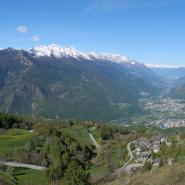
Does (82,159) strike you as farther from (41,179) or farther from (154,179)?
(154,179)

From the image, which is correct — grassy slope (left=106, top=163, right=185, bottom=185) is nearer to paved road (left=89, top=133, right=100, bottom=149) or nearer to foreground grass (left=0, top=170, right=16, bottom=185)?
foreground grass (left=0, top=170, right=16, bottom=185)

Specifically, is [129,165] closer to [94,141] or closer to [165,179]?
[94,141]

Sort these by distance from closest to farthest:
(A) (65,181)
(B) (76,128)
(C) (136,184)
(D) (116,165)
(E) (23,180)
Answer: (C) (136,184) → (A) (65,181) → (E) (23,180) → (D) (116,165) → (B) (76,128)

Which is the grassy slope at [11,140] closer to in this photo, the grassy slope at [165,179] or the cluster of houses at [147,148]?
the cluster of houses at [147,148]

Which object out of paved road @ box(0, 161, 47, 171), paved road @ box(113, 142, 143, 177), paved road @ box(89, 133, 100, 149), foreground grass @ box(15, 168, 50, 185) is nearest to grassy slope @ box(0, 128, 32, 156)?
paved road @ box(0, 161, 47, 171)

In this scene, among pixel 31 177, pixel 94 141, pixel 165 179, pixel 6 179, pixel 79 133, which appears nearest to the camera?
pixel 165 179

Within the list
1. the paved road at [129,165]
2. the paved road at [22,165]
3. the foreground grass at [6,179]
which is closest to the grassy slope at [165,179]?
the foreground grass at [6,179]

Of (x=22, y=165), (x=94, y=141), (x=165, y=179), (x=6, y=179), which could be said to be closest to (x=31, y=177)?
(x=6, y=179)

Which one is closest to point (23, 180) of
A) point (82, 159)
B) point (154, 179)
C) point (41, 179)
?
point (41, 179)
